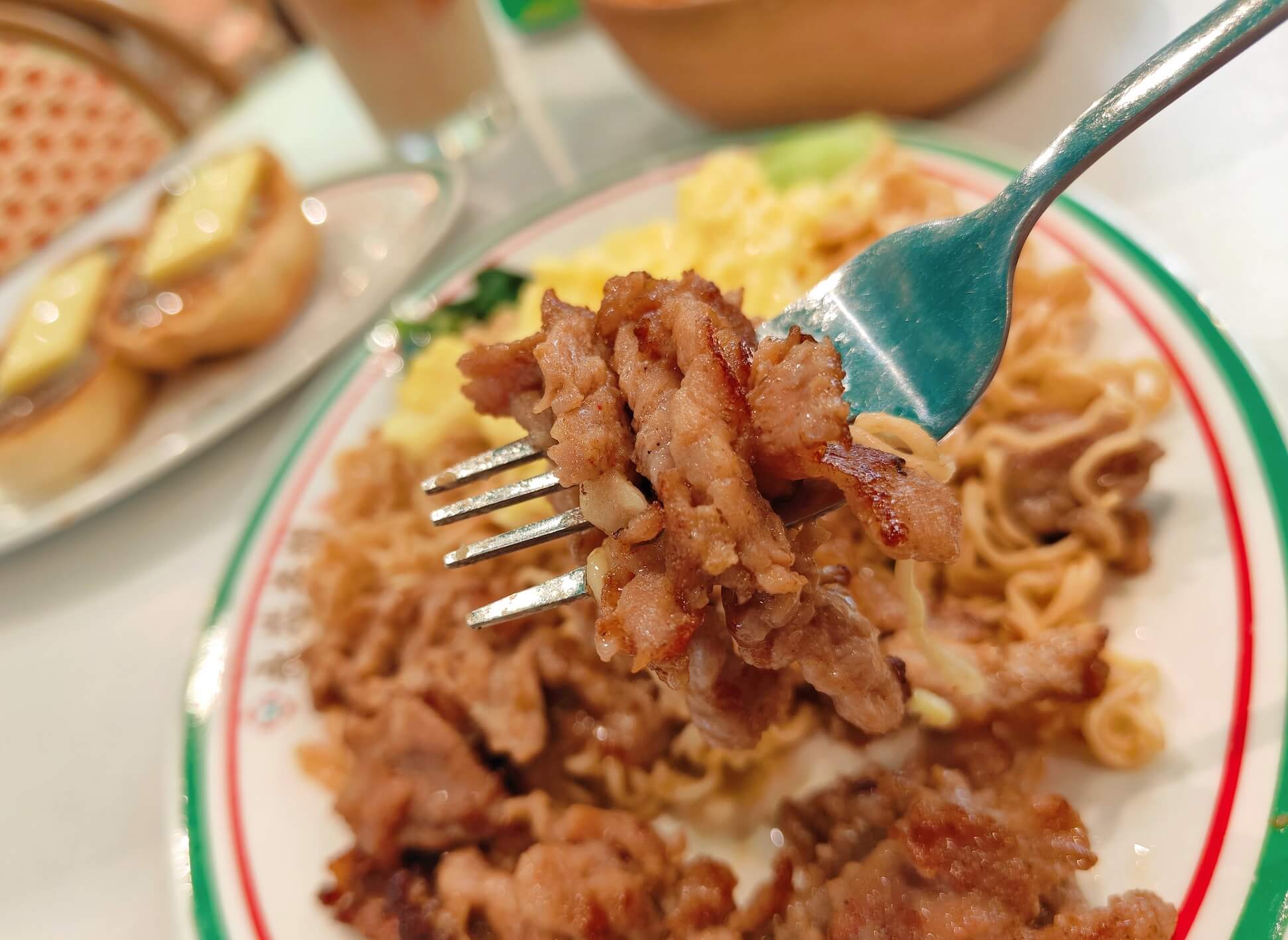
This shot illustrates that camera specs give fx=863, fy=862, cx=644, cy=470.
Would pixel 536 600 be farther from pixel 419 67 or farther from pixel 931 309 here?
pixel 419 67

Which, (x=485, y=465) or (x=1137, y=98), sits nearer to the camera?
(x=1137, y=98)

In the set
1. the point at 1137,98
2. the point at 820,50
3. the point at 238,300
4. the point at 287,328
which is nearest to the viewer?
the point at 1137,98

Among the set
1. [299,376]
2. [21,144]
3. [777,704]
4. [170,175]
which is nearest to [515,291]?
[299,376]

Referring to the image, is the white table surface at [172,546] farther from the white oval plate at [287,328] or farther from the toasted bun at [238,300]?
the toasted bun at [238,300]

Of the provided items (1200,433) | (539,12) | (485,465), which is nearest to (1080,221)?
(1200,433)

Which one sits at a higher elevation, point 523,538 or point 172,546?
point 172,546

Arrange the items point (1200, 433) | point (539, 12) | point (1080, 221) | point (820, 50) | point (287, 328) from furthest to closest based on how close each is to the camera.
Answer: point (539, 12)
point (287, 328)
point (820, 50)
point (1080, 221)
point (1200, 433)

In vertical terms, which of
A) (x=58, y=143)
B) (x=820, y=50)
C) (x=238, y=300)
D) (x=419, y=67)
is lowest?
(x=820, y=50)
